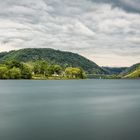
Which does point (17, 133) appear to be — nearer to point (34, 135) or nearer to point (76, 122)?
point (34, 135)

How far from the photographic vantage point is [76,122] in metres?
46.6

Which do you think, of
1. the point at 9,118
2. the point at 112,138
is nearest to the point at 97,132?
the point at 112,138

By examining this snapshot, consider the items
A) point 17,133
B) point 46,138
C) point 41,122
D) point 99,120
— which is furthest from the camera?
point 99,120

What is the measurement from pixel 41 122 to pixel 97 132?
10.6m

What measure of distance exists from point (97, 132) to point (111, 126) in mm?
4465

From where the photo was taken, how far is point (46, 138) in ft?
113

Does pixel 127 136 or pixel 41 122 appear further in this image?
pixel 41 122

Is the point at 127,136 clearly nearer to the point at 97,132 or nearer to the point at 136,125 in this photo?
the point at 97,132

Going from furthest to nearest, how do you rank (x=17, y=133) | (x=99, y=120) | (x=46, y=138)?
(x=99, y=120), (x=17, y=133), (x=46, y=138)

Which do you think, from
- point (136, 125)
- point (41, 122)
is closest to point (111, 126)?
point (136, 125)

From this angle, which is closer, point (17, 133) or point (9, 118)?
point (17, 133)

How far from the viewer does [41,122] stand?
150 feet

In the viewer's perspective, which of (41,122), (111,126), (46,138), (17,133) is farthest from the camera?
(41,122)

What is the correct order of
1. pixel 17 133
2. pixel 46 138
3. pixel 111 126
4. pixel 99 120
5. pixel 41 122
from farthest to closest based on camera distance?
pixel 99 120
pixel 41 122
pixel 111 126
pixel 17 133
pixel 46 138
